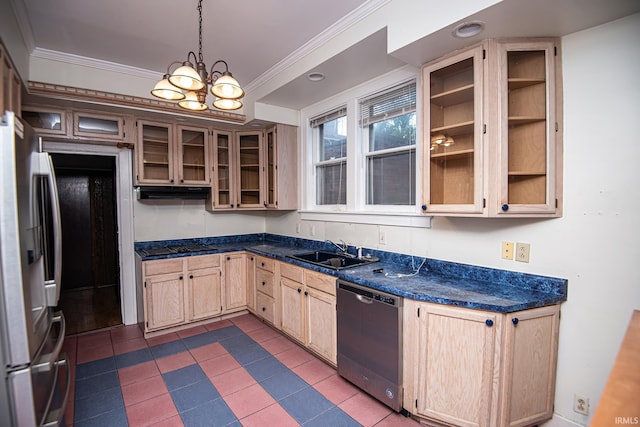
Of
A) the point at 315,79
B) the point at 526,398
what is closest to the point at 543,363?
the point at 526,398

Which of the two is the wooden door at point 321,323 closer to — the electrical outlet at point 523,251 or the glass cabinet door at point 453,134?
the glass cabinet door at point 453,134

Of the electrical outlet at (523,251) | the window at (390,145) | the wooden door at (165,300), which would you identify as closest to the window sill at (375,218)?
the window at (390,145)

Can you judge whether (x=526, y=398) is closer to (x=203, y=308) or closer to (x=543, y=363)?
(x=543, y=363)

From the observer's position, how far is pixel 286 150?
12.6 ft

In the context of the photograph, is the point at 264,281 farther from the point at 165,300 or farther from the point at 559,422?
the point at 559,422

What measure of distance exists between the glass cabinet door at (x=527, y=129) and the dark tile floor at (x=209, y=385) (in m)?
1.60

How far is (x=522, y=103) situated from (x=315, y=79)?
67.9 inches

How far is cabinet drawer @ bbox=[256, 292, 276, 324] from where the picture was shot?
333 centimetres

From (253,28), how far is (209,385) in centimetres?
281

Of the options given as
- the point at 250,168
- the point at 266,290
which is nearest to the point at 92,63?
the point at 250,168

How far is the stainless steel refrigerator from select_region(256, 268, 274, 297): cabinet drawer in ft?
6.31

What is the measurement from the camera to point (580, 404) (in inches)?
69.2

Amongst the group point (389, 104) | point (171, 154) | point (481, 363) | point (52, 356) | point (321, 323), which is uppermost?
point (389, 104)

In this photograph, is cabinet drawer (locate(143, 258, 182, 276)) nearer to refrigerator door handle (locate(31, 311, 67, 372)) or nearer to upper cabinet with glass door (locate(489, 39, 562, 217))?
refrigerator door handle (locate(31, 311, 67, 372))
